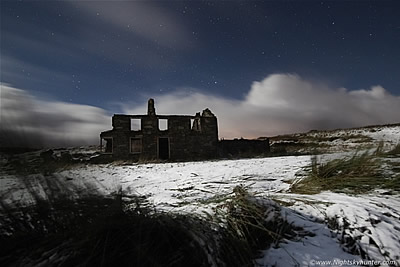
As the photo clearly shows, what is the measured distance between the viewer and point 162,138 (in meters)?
17.2

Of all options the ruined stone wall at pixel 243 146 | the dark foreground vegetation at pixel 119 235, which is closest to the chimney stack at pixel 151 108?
the ruined stone wall at pixel 243 146

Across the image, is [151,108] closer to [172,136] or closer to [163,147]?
[172,136]

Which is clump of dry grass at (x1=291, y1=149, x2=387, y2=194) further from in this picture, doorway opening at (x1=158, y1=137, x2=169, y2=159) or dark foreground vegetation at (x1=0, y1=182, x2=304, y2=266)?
doorway opening at (x1=158, y1=137, x2=169, y2=159)

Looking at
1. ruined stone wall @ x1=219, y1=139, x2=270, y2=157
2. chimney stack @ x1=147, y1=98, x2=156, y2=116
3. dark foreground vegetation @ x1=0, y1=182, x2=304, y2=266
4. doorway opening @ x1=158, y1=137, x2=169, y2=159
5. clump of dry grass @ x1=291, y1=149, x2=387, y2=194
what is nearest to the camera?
dark foreground vegetation @ x1=0, y1=182, x2=304, y2=266

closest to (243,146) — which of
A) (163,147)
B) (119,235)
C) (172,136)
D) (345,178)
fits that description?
(172,136)

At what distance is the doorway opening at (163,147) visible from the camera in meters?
17.2

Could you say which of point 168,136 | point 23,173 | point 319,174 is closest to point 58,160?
point 23,173

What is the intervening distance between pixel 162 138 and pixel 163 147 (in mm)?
782

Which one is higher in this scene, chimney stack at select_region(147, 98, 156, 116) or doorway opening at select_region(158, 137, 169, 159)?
chimney stack at select_region(147, 98, 156, 116)

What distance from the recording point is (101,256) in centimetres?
89

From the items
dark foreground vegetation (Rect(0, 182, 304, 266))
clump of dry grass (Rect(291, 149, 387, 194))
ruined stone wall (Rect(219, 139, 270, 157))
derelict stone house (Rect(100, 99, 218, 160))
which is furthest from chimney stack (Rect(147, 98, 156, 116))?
dark foreground vegetation (Rect(0, 182, 304, 266))

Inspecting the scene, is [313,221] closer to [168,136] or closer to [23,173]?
[23,173]

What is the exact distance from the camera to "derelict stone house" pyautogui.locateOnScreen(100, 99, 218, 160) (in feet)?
51.8

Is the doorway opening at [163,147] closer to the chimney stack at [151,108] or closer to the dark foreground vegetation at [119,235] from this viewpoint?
the chimney stack at [151,108]
